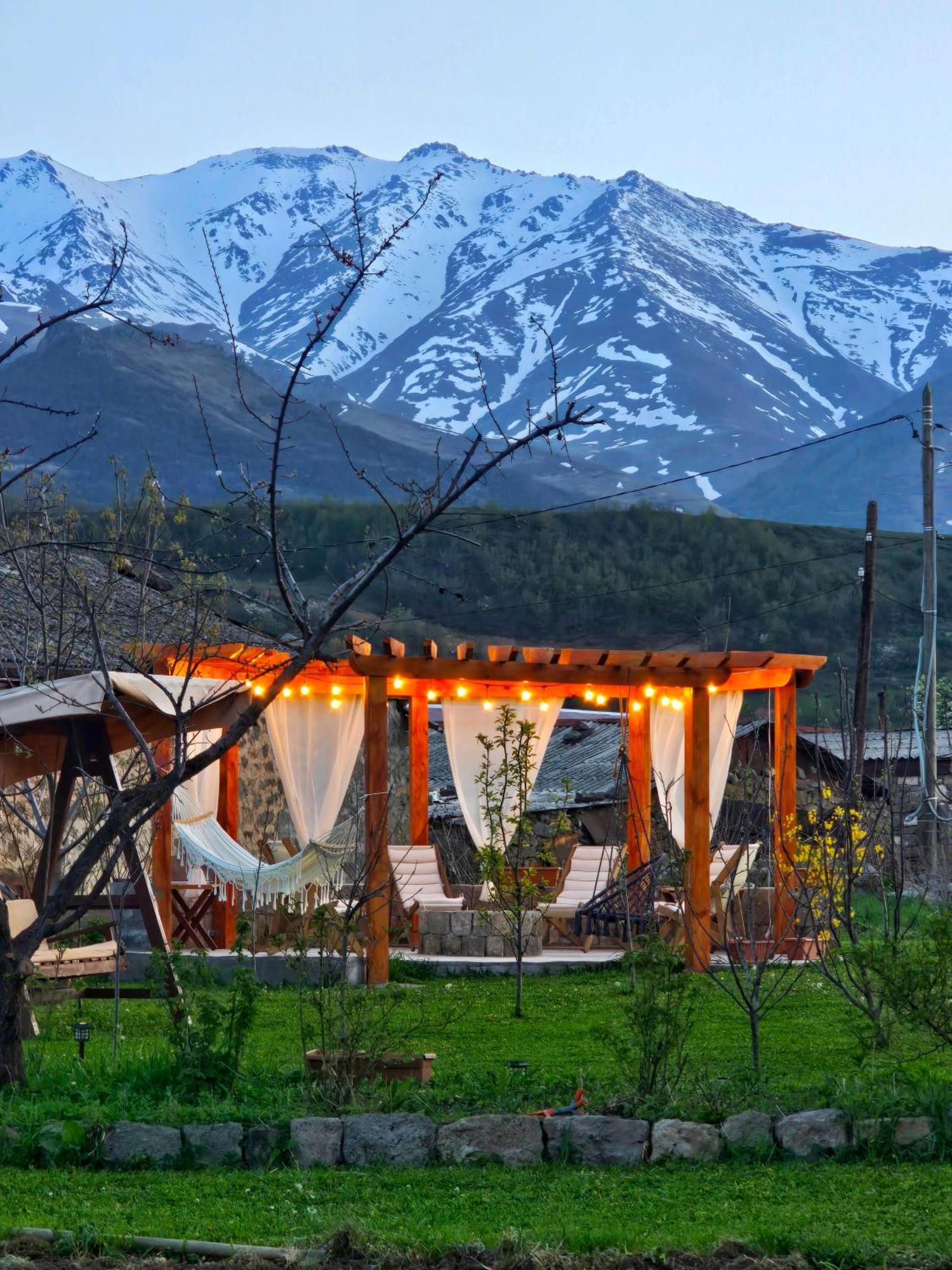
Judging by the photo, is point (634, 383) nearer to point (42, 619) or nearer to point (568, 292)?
point (568, 292)

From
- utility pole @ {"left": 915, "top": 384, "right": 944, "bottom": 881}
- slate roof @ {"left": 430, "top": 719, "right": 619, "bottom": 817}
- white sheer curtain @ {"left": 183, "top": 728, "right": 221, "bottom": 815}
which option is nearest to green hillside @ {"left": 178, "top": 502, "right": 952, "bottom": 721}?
slate roof @ {"left": 430, "top": 719, "right": 619, "bottom": 817}

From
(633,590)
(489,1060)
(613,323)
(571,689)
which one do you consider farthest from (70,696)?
(613,323)

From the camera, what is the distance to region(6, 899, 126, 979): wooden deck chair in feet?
26.7

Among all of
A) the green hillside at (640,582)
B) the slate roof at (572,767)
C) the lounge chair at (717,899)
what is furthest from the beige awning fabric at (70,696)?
the green hillside at (640,582)

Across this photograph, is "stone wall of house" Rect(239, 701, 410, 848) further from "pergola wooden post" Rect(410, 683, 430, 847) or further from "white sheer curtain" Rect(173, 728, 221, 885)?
"white sheer curtain" Rect(173, 728, 221, 885)

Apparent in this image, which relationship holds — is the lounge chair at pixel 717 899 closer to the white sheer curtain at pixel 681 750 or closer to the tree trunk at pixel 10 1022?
the white sheer curtain at pixel 681 750

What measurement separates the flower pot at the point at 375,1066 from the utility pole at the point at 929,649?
7.94 metres

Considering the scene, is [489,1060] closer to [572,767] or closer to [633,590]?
[572,767]

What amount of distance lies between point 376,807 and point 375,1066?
4.26 meters

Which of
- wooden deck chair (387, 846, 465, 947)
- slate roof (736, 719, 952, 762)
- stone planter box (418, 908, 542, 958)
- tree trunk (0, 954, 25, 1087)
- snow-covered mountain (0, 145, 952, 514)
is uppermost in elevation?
snow-covered mountain (0, 145, 952, 514)

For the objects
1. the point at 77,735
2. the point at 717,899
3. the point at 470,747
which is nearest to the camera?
the point at 77,735

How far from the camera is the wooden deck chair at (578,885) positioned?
464 inches

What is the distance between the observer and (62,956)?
8.05m

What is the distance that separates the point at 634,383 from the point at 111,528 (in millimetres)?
128409
